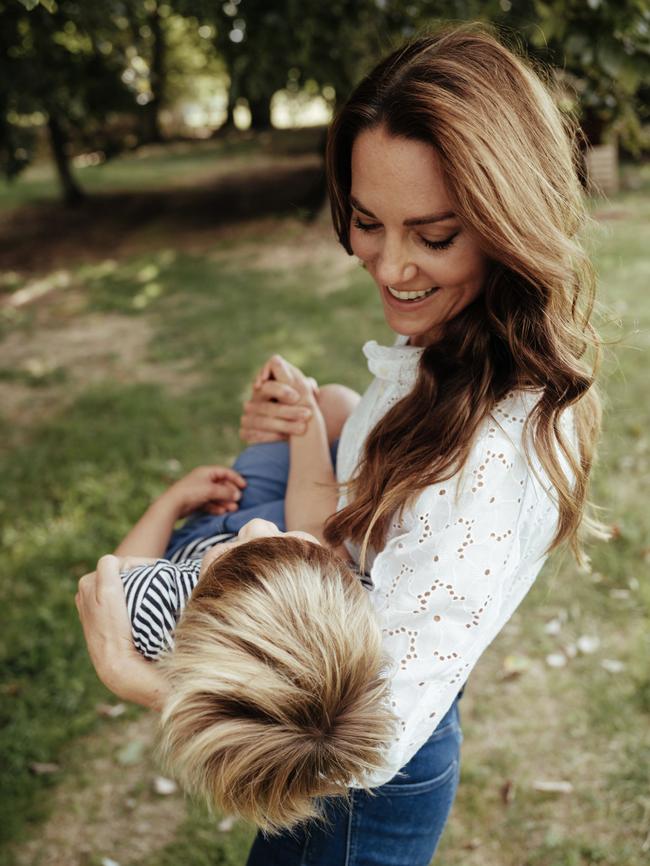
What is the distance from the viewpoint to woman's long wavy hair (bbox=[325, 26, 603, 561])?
1488 millimetres

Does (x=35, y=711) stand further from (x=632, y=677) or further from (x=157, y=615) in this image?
(x=632, y=677)

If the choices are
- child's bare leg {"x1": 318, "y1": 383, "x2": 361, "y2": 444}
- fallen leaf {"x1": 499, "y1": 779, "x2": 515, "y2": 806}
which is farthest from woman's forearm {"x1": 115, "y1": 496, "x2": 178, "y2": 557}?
fallen leaf {"x1": 499, "y1": 779, "x2": 515, "y2": 806}

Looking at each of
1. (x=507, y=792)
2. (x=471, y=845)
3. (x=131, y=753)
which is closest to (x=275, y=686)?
(x=471, y=845)

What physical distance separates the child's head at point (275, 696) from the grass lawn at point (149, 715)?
900 mm

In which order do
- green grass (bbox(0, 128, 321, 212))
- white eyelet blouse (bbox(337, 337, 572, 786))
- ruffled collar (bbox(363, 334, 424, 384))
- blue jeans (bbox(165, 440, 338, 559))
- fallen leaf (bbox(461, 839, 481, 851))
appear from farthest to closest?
green grass (bbox(0, 128, 321, 212)) < fallen leaf (bbox(461, 839, 481, 851)) < blue jeans (bbox(165, 440, 338, 559)) < ruffled collar (bbox(363, 334, 424, 384)) < white eyelet blouse (bbox(337, 337, 572, 786))

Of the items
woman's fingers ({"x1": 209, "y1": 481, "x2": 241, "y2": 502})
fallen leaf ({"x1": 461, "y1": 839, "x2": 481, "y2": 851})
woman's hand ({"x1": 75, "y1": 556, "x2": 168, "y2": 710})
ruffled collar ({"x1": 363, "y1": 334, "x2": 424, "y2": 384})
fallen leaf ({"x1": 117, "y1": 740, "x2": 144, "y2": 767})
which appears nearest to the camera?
woman's hand ({"x1": 75, "y1": 556, "x2": 168, "y2": 710})

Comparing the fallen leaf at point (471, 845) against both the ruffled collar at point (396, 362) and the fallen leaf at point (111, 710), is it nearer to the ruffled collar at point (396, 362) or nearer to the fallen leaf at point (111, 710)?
the fallen leaf at point (111, 710)

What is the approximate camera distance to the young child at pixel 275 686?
131 cm

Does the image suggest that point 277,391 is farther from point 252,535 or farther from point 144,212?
point 144,212

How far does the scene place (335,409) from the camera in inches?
96.0

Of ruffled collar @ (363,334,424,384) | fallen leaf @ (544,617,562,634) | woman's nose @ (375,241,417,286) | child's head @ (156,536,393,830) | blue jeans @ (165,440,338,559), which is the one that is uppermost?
woman's nose @ (375,241,417,286)

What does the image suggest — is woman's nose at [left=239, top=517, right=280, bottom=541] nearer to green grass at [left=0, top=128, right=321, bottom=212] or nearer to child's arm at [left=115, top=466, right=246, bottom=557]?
child's arm at [left=115, top=466, right=246, bottom=557]

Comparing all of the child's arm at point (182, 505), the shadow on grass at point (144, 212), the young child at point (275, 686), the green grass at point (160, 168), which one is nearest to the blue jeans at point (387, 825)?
the young child at point (275, 686)

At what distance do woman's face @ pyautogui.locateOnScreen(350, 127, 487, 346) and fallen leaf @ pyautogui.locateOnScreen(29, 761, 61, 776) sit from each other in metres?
2.34
